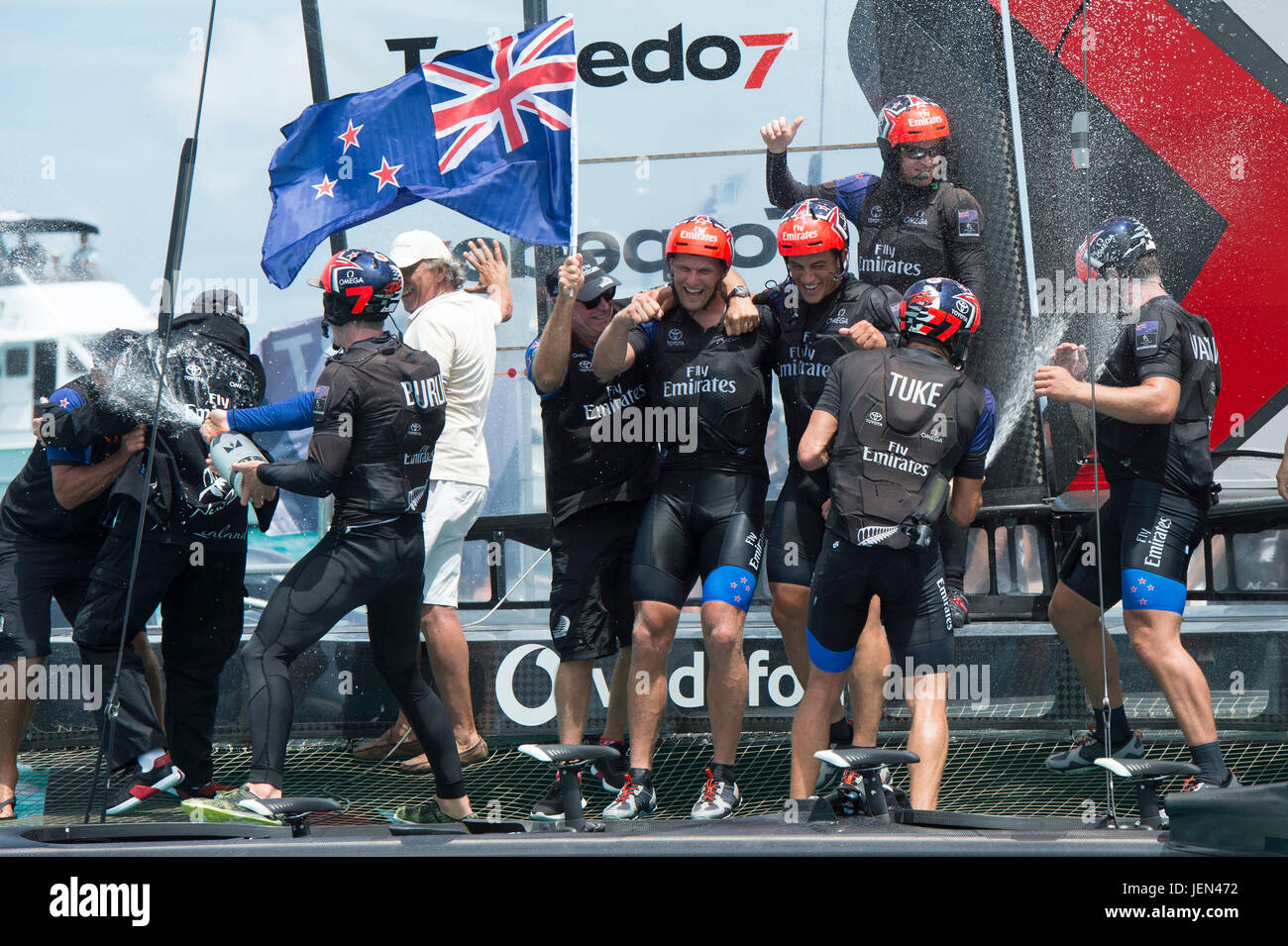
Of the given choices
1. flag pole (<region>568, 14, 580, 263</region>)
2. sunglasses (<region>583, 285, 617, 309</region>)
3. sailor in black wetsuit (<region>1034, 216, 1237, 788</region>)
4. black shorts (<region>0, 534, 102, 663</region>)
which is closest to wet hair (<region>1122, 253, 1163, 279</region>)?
sailor in black wetsuit (<region>1034, 216, 1237, 788</region>)

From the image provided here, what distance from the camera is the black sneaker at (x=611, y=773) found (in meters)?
5.55

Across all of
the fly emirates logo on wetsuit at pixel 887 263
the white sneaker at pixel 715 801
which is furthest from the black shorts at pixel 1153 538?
the white sneaker at pixel 715 801

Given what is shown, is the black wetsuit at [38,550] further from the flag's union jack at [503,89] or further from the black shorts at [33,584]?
the flag's union jack at [503,89]

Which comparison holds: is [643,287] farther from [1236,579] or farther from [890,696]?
[1236,579]

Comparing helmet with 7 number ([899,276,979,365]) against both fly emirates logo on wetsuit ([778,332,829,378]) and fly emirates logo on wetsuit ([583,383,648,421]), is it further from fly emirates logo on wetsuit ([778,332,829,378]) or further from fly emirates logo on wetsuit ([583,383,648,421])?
fly emirates logo on wetsuit ([583,383,648,421])

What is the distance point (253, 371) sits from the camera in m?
5.59

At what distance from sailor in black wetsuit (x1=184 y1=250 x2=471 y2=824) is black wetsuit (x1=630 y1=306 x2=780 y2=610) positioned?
80 centimetres

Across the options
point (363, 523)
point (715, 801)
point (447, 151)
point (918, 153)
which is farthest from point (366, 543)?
point (918, 153)

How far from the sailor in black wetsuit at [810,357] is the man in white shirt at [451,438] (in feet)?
4.16

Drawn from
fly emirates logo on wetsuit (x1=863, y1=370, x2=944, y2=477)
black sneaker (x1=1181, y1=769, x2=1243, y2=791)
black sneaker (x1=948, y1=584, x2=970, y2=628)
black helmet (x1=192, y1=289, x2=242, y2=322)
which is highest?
black helmet (x1=192, y1=289, x2=242, y2=322)

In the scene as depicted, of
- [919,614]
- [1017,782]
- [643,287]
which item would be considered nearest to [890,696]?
[1017,782]

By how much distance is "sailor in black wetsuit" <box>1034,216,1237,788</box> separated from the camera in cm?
494

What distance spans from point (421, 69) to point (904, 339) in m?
2.67

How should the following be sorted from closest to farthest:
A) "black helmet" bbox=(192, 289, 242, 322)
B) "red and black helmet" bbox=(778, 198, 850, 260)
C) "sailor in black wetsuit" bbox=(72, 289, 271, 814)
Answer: "red and black helmet" bbox=(778, 198, 850, 260) → "sailor in black wetsuit" bbox=(72, 289, 271, 814) → "black helmet" bbox=(192, 289, 242, 322)
